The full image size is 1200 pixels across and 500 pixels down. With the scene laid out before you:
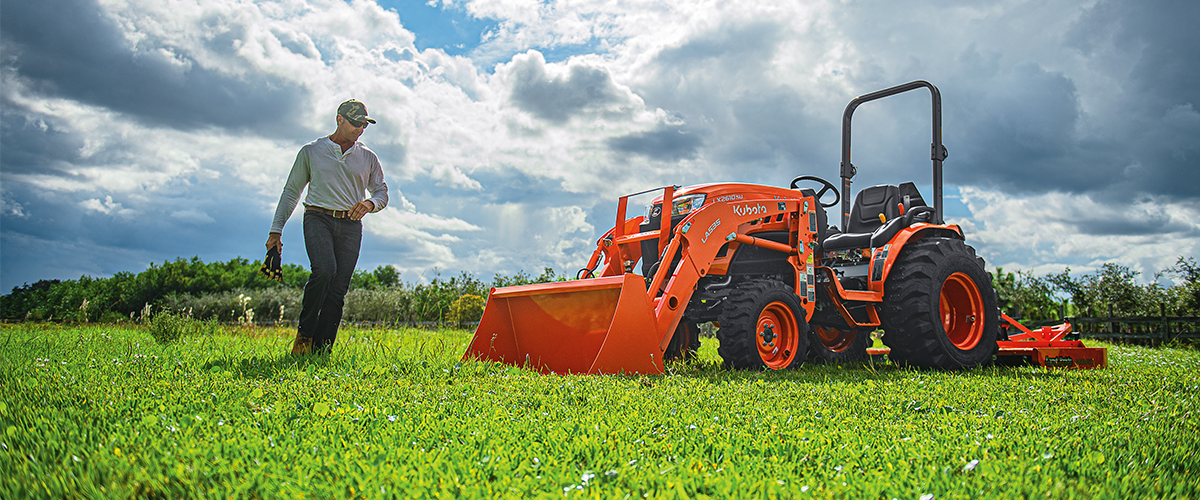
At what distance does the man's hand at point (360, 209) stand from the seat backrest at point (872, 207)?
16.7 feet

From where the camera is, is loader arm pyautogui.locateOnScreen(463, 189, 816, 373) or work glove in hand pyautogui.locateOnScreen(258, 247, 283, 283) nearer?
loader arm pyautogui.locateOnScreen(463, 189, 816, 373)

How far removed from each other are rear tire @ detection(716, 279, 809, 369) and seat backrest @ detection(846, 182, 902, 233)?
227 cm

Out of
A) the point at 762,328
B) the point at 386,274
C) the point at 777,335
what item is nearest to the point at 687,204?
the point at 762,328

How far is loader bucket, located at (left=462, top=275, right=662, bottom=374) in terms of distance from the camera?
4992 millimetres

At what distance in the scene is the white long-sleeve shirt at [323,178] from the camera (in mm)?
5516

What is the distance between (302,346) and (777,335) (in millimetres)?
3862

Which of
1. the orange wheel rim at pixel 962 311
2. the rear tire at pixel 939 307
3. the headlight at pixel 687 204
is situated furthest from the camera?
the orange wheel rim at pixel 962 311

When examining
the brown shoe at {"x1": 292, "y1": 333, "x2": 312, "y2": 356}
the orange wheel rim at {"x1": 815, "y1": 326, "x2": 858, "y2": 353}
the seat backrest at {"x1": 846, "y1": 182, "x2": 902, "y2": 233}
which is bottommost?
the brown shoe at {"x1": 292, "y1": 333, "x2": 312, "y2": 356}

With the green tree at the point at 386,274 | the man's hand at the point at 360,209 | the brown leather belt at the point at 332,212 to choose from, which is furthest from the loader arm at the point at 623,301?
Answer: the green tree at the point at 386,274

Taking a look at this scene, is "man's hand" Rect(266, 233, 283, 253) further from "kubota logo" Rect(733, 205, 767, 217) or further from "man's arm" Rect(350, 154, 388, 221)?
"kubota logo" Rect(733, 205, 767, 217)

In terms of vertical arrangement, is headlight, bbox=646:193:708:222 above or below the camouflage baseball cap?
below

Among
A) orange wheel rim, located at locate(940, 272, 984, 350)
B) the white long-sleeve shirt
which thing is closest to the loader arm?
the white long-sleeve shirt

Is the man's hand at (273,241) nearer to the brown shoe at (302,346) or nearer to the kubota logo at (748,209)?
the brown shoe at (302,346)

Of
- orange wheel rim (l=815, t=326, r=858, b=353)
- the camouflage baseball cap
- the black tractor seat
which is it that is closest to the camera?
the camouflage baseball cap
